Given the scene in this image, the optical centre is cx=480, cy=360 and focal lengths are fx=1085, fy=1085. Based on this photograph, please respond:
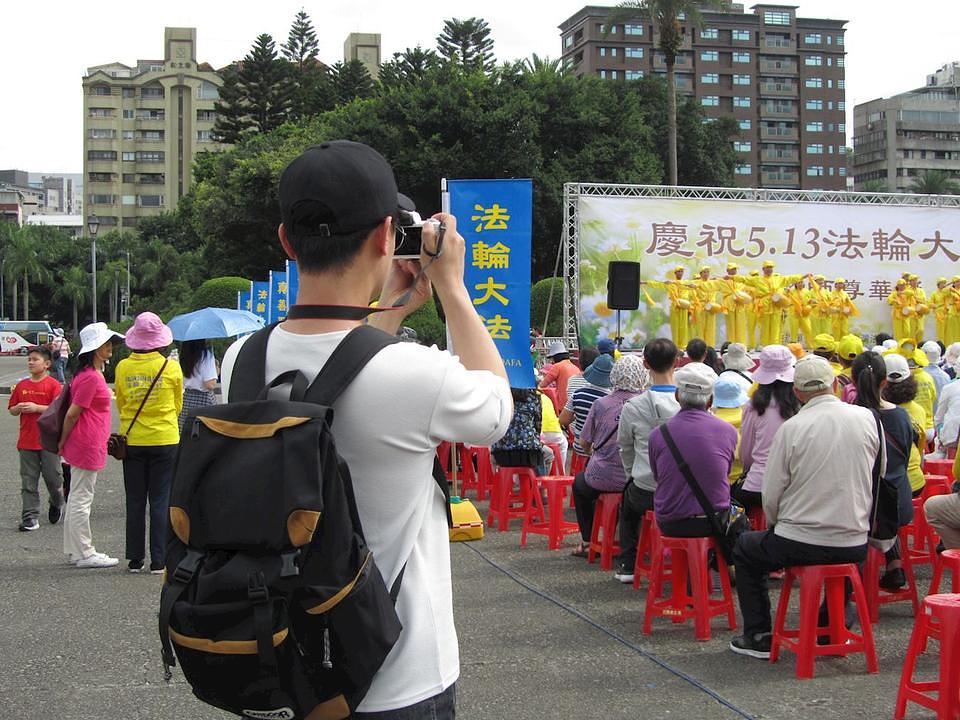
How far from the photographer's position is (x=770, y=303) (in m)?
19.5

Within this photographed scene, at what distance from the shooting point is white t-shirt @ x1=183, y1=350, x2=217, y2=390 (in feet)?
29.2

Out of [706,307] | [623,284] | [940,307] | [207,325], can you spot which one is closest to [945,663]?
[207,325]

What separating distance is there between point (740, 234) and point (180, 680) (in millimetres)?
16431

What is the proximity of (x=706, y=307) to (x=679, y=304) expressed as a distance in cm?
49

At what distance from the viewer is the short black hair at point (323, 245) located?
188 centimetres

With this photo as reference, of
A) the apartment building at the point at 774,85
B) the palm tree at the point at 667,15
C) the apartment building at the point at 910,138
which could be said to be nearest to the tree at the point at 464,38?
the palm tree at the point at 667,15

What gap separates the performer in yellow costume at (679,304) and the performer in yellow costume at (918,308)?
443 centimetres

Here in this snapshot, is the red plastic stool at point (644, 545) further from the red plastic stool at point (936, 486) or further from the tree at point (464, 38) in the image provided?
the tree at point (464, 38)

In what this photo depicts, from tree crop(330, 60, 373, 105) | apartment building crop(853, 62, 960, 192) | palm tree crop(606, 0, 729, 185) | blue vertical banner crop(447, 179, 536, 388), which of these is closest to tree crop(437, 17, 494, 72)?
tree crop(330, 60, 373, 105)

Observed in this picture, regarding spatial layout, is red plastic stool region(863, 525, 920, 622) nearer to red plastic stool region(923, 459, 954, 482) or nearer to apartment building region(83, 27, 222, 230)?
red plastic stool region(923, 459, 954, 482)

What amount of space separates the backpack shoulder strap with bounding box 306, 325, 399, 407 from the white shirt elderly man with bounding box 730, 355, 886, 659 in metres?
3.76

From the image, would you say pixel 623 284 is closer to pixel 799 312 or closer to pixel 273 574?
pixel 799 312

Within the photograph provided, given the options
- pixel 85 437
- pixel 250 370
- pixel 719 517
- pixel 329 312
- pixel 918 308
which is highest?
pixel 918 308

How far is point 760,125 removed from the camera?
91.4 metres
